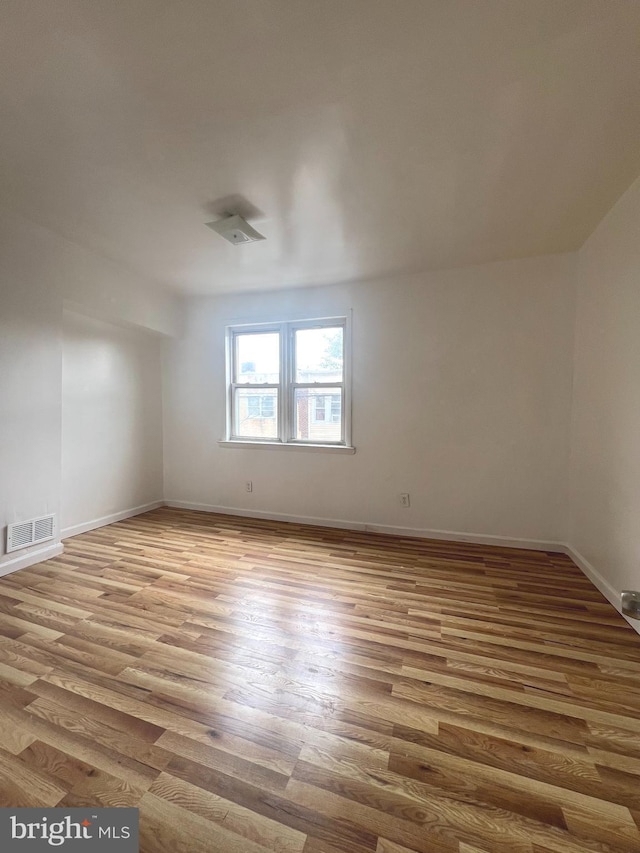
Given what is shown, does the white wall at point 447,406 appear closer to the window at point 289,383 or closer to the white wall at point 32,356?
the window at point 289,383

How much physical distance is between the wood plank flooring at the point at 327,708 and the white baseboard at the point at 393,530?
0.51 metres

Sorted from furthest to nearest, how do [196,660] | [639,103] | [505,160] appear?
[505,160] < [196,660] < [639,103]

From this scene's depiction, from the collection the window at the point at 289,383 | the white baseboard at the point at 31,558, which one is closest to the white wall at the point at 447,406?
the window at the point at 289,383

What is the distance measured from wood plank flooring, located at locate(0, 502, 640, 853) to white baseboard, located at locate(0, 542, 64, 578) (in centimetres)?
9

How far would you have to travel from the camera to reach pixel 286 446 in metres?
3.88

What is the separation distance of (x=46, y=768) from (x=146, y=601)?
3.55 ft

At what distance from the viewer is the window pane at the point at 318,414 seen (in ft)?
12.4

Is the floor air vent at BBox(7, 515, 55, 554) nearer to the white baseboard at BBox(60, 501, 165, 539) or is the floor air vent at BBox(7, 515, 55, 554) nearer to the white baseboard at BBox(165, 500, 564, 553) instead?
the white baseboard at BBox(60, 501, 165, 539)

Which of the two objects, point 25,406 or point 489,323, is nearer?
point 25,406

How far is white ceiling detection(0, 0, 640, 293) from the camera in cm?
121

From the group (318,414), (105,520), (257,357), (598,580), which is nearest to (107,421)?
(105,520)

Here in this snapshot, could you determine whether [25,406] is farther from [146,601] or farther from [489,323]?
[489,323]

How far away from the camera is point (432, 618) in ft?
6.77

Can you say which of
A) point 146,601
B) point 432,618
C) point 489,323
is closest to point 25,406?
point 146,601
